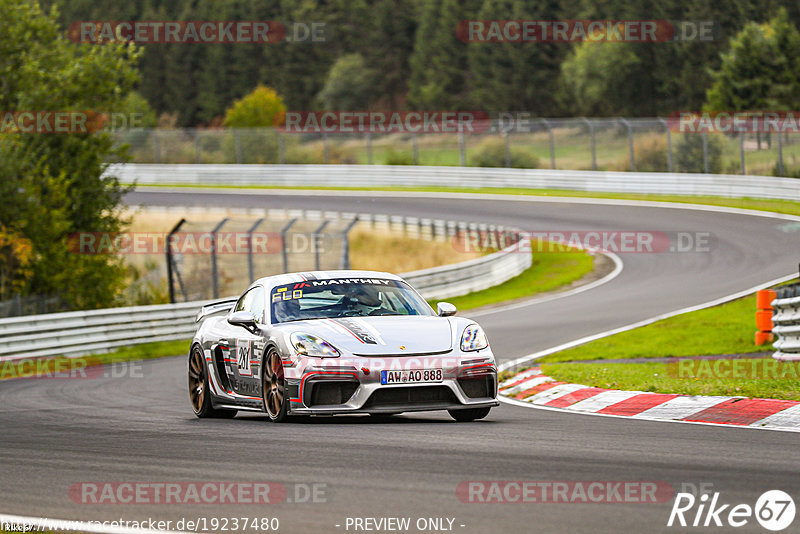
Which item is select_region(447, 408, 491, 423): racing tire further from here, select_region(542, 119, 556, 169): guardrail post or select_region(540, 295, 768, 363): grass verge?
select_region(542, 119, 556, 169): guardrail post

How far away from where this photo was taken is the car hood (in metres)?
9.29

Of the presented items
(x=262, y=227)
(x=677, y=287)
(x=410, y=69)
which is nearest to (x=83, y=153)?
(x=262, y=227)

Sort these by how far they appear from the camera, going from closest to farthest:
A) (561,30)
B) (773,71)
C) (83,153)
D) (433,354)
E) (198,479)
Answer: (198,479) → (433,354) → (83,153) → (773,71) → (561,30)

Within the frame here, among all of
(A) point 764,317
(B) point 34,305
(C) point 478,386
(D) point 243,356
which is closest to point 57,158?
(B) point 34,305

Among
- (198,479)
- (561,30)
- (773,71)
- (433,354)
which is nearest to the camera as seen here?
(198,479)

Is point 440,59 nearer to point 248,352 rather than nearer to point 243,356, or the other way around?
point 243,356

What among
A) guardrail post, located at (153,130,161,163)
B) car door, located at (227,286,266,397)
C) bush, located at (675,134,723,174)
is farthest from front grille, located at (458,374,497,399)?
guardrail post, located at (153,130,161,163)

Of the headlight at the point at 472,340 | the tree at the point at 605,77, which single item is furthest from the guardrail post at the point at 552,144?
the headlight at the point at 472,340

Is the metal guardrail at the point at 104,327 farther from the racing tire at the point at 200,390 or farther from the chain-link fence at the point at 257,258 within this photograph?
the racing tire at the point at 200,390

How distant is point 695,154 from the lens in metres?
42.2

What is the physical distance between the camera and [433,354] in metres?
9.30

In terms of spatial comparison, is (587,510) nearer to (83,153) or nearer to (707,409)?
(707,409)

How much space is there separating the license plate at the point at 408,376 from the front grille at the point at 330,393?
302mm

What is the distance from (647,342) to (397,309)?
25.8 ft
